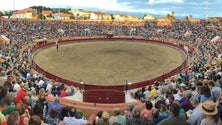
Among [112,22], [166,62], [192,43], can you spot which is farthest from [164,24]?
[166,62]

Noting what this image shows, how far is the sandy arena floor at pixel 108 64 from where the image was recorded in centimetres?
→ 2373

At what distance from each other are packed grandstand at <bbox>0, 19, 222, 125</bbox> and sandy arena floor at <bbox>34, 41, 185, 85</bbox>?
2.41 m

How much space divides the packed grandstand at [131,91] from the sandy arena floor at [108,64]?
2.41 meters

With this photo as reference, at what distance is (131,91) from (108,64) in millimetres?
9902

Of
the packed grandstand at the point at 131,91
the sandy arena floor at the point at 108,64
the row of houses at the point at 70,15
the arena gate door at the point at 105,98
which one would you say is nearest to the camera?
the packed grandstand at the point at 131,91

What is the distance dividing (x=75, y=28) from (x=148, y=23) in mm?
17030

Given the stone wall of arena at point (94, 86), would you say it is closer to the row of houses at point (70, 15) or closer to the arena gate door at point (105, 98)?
the arena gate door at point (105, 98)

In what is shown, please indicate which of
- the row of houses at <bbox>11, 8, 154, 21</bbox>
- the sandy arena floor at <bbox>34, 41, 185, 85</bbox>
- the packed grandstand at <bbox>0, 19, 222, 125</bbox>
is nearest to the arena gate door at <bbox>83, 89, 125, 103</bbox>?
the packed grandstand at <bbox>0, 19, 222, 125</bbox>

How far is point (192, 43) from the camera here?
139ft

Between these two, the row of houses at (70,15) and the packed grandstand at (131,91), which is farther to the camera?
the row of houses at (70,15)

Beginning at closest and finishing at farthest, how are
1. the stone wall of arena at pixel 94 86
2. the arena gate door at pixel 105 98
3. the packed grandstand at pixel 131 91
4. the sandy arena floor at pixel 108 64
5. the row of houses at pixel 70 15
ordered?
the packed grandstand at pixel 131 91 → the arena gate door at pixel 105 98 → the stone wall of arena at pixel 94 86 → the sandy arena floor at pixel 108 64 → the row of houses at pixel 70 15

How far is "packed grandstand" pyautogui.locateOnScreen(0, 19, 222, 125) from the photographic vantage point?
260 inches

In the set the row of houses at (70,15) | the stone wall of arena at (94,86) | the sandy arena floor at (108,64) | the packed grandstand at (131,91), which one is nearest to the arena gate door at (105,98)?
the packed grandstand at (131,91)

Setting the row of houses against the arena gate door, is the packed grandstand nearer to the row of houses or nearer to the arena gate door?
the arena gate door
